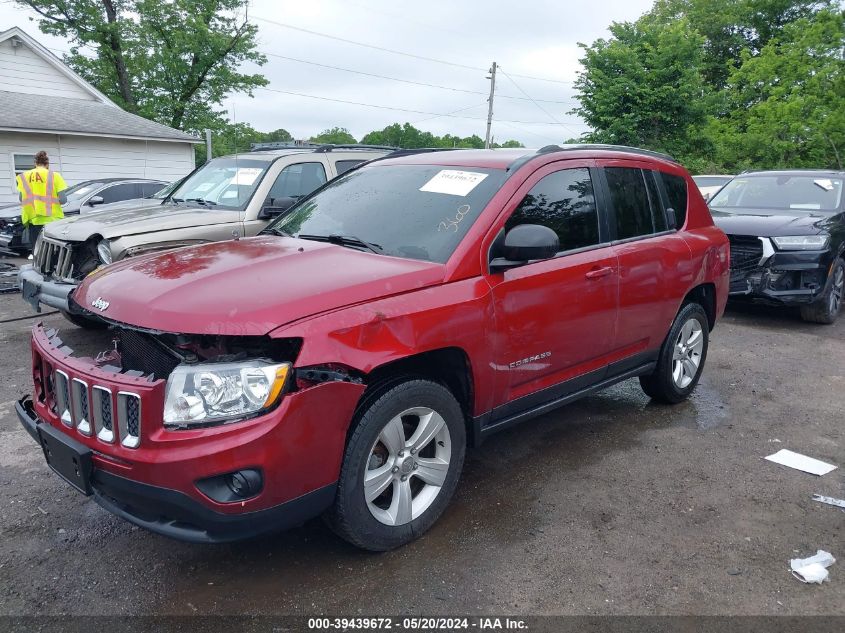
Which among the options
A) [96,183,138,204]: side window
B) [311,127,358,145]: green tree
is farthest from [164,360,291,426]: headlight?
[311,127,358,145]: green tree

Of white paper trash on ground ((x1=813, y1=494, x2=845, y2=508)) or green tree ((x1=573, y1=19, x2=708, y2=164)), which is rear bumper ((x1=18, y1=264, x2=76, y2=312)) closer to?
white paper trash on ground ((x1=813, y1=494, x2=845, y2=508))

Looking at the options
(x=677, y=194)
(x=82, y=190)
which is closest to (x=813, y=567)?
(x=677, y=194)

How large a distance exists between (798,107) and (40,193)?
22.8 meters

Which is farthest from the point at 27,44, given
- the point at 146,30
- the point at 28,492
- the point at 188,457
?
the point at 188,457

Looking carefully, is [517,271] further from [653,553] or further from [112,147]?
[112,147]

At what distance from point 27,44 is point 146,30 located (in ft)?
29.3

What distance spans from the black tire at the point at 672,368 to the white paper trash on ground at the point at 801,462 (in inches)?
34.3

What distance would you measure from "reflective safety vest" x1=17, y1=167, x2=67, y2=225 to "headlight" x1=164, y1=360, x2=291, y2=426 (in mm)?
8458

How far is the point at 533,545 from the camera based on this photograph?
3.25 metres

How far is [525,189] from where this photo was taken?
3.68m

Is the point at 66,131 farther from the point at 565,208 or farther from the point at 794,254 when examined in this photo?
the point at 565,208

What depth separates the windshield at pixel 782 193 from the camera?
28.9ft

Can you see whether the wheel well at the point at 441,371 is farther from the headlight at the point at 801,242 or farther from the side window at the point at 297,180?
the headlight at the point at 801,242

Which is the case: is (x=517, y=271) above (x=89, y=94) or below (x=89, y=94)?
below
